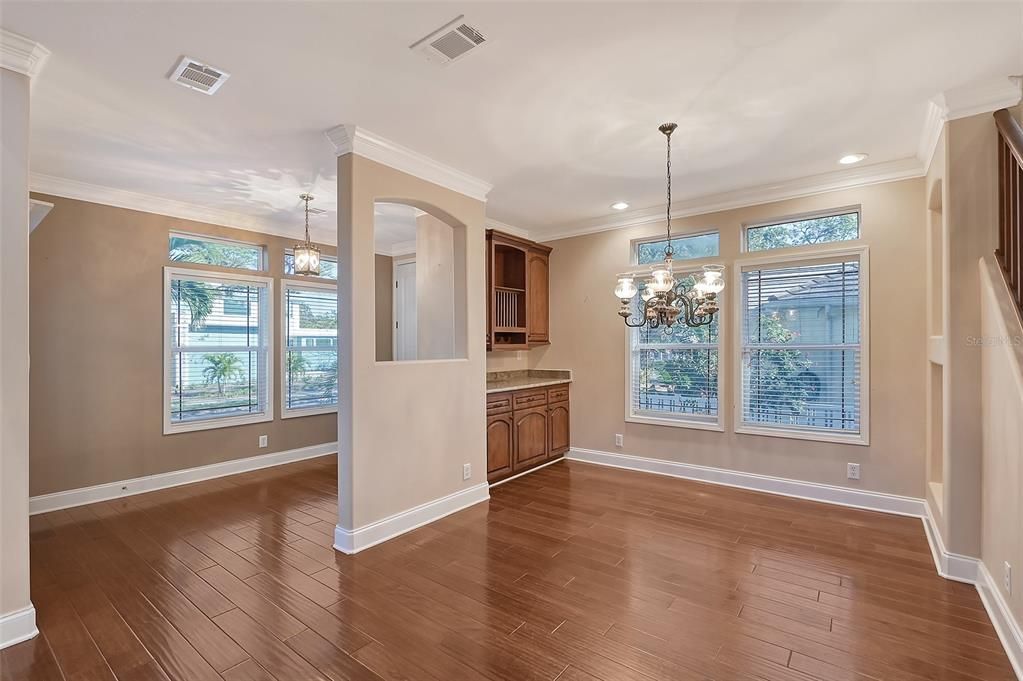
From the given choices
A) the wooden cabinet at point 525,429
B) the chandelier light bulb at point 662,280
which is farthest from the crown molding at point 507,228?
the chandelier light bulb at point 662,280

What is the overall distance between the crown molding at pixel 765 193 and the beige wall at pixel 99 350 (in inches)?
179

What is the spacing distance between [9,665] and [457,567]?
82.4 inches

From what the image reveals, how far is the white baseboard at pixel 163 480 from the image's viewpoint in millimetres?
4055

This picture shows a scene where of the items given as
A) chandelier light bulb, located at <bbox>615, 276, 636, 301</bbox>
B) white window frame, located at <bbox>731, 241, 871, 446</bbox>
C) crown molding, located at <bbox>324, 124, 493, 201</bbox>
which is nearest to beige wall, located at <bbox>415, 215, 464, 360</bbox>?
crown molding, located at <bbox>324, 124, 493, 201</bbox>

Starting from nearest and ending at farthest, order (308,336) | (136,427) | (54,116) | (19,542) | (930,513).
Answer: (19,542)
(54,116)
(930,513)
(136,427)
(308,336)

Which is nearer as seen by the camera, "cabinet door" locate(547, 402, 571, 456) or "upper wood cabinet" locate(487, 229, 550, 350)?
"upper wood cabinet" locate(487, 229, 550, 350)

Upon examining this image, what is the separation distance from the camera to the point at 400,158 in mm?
3572

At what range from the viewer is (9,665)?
6.81ft

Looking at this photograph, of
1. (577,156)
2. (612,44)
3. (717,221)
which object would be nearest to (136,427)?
(577,156)

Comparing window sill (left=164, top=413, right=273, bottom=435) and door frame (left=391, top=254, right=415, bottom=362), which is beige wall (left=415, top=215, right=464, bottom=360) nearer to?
door frame (left=391, top=254, right=415, bottom=362)

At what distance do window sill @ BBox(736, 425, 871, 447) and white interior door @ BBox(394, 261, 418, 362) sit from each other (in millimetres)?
4341

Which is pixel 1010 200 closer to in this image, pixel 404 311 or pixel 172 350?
pixel 404 311

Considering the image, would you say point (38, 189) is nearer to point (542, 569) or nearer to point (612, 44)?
point (612, 44)

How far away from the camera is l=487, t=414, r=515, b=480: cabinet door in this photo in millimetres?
4656
